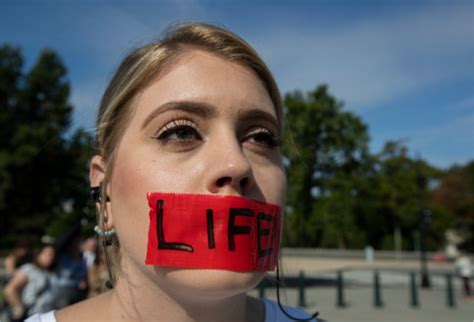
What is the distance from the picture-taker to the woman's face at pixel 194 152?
132cm

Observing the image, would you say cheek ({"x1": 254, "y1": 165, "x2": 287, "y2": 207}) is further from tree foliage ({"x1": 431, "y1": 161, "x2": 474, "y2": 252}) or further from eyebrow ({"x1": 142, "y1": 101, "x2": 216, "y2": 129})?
tree foliage ({"x1": 431, "y1": 161, "x2": 474, "y2": 252})

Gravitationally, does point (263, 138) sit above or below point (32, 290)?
above

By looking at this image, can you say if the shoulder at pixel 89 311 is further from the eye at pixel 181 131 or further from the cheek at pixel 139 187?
the eye at pixel 181 131

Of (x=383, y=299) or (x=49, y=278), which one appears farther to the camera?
(x=383, y=299)

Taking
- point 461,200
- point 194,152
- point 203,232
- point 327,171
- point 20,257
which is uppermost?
point 461,200

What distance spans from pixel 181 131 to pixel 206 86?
0.57 ft

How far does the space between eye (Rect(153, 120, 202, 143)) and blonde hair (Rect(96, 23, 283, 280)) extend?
0.23 meters

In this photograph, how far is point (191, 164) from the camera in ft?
4.45

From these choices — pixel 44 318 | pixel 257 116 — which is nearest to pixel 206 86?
pixel 257 116

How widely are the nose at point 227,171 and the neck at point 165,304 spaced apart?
336 mm

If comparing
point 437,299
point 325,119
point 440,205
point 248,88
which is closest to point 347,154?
point 325,119

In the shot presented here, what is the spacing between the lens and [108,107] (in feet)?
5.52

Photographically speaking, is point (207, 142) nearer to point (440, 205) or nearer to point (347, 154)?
point (347, 154)

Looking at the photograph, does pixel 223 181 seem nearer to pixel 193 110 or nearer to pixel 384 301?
pixel 193 110
